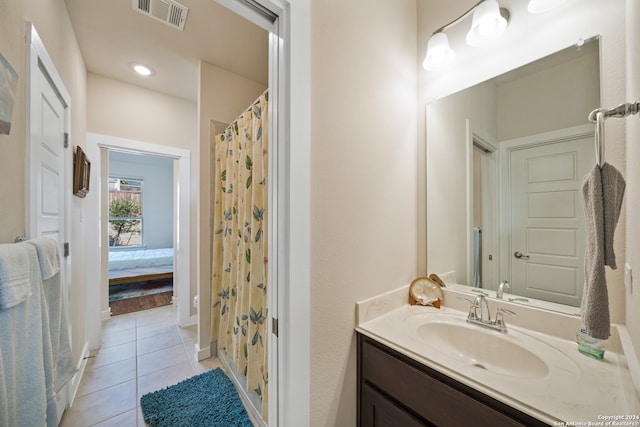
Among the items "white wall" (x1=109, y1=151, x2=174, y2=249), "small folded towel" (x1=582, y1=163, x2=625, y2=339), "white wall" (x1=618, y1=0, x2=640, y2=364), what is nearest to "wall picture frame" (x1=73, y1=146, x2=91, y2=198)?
"small folded towel" (x1=582, y1=163, x2=625, y2=339)

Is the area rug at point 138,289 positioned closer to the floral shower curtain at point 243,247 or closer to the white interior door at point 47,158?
the floral shower curtain at point 243,247

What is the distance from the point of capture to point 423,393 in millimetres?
813

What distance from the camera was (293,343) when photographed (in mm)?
850

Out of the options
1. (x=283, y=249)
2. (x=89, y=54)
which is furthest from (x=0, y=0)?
(x=89, y=54)

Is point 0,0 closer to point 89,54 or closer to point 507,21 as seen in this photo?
point 89,54

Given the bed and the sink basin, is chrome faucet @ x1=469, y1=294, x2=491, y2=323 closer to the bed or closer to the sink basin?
the sink basin

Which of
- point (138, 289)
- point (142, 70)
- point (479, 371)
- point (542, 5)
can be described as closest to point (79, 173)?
point (142, 70)

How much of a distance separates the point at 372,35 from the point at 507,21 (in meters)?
0.61

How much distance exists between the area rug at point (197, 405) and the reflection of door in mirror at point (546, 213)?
1758 mm

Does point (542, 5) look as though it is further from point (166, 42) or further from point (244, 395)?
point (244, 395)

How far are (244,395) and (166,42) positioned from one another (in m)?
2.79

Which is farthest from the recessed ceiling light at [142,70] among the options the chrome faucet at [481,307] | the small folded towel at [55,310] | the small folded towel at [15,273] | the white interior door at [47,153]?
the chrome faucet at [481,307]

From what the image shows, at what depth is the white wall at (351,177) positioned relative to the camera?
94 centimetres

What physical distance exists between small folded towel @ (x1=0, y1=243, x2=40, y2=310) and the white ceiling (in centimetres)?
174
